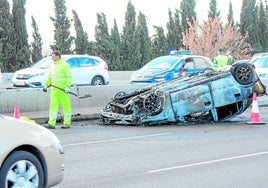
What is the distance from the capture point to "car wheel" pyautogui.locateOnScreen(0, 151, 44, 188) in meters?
5.41

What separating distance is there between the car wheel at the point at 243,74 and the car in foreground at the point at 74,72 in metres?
8.03

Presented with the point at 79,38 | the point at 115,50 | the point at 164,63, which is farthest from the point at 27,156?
the point at 115,50

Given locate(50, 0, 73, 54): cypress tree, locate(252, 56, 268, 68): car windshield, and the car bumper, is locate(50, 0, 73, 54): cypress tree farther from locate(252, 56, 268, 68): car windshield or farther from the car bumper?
the car bumper

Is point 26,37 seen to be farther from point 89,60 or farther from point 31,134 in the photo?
point 31,134

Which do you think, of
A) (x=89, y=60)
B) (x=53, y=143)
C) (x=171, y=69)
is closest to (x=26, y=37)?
(x=89, y=60)

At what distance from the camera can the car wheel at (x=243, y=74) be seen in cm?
1339

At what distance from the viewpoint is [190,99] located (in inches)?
510

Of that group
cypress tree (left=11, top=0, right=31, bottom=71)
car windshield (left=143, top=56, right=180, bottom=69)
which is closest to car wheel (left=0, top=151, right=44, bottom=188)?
car windshield (left=143, top=56, right=180, bottom=69)

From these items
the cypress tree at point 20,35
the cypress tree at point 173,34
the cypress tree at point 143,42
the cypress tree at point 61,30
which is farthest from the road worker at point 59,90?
the cypress tree at point 173,34

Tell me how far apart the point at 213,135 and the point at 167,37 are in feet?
123

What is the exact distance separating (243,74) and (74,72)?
868 centimetres

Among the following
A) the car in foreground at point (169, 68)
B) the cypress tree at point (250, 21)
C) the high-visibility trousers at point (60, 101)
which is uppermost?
the cypress tree at point (250, 21)

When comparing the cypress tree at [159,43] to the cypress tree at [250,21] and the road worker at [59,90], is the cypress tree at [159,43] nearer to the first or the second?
the cypress tree at [250,21]

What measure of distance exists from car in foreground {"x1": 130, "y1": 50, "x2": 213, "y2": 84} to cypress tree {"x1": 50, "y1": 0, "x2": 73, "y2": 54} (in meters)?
19.2
